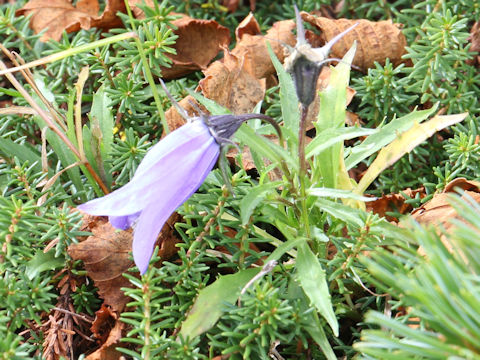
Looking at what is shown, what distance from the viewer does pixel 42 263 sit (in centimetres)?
174

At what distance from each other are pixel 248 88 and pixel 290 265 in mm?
788

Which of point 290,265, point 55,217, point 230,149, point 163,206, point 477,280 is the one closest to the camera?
point 477,280

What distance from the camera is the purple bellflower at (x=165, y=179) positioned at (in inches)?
59.2

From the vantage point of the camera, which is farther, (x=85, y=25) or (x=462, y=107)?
(x=85, y=25)

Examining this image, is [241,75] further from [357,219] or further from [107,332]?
[107,332]

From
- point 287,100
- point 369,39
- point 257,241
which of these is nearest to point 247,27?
point 369,39

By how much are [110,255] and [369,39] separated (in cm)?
130

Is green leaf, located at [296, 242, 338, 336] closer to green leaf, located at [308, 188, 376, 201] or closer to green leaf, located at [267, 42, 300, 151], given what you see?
green leaf, located at [308, 188, 376, 201]

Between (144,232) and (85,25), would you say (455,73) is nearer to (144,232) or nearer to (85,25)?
(144,232)

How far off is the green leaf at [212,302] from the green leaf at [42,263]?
420mm

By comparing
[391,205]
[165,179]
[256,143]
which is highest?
[165,179]

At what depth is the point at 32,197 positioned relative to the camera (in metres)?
1.84

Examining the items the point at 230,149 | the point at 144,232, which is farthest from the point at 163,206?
the point at 230,149

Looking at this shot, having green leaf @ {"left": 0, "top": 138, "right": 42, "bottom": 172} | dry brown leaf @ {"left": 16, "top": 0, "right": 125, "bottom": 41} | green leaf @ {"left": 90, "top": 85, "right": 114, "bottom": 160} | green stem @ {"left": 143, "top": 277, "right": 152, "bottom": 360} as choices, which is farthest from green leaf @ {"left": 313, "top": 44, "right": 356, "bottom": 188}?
dry brown leaf @ {"left": 16, "top": 0, "right": 125, "bottom": 41}
